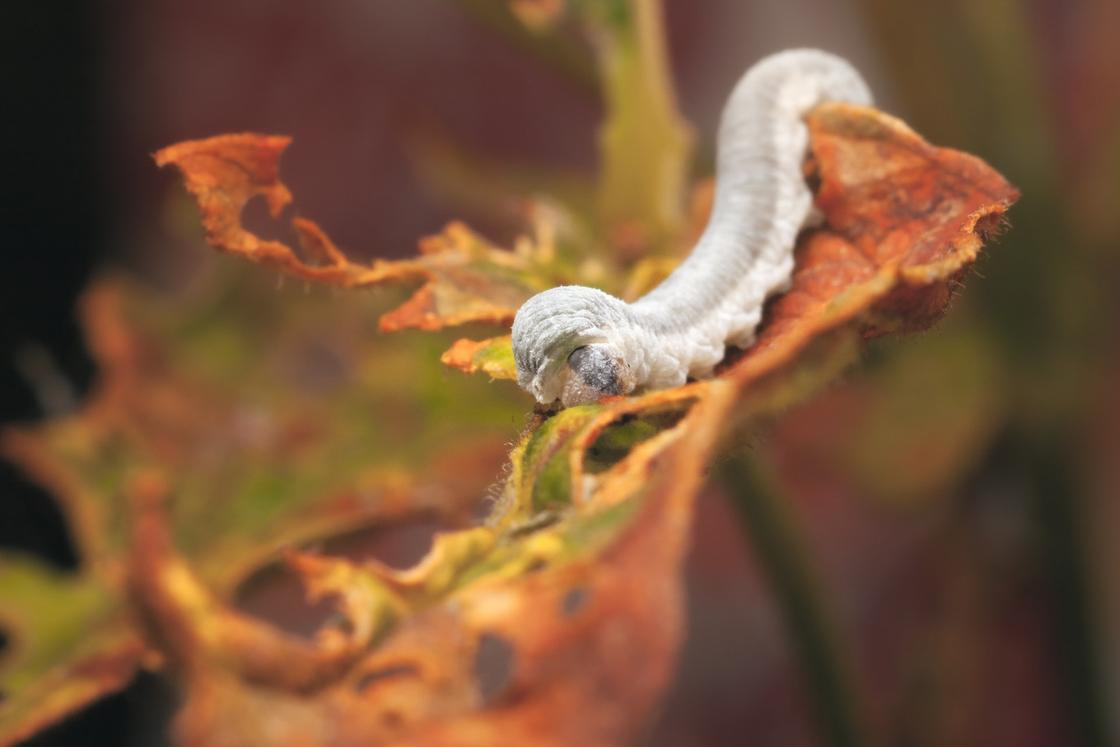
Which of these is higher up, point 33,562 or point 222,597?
point 33,562

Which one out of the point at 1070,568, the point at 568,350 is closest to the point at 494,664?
the point at 568,350

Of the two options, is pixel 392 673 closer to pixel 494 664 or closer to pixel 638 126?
pixel 494 664

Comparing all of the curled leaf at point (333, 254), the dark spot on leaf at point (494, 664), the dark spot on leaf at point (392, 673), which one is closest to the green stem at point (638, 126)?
the curled leaf at point (333, 254)

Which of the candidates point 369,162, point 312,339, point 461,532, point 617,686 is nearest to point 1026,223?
point 312,339

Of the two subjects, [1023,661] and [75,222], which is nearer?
[1023,661]

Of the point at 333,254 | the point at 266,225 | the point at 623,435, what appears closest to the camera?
the point at 623,435

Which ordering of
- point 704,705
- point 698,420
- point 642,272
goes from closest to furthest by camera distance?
1. point 698,420
2. point 642,272
3. point 704,705

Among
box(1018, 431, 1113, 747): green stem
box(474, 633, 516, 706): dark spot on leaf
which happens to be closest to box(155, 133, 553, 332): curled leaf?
box(474, 633, 516, 706): dark spot on leaf

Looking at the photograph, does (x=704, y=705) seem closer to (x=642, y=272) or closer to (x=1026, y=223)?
(x=1026, y=223)
